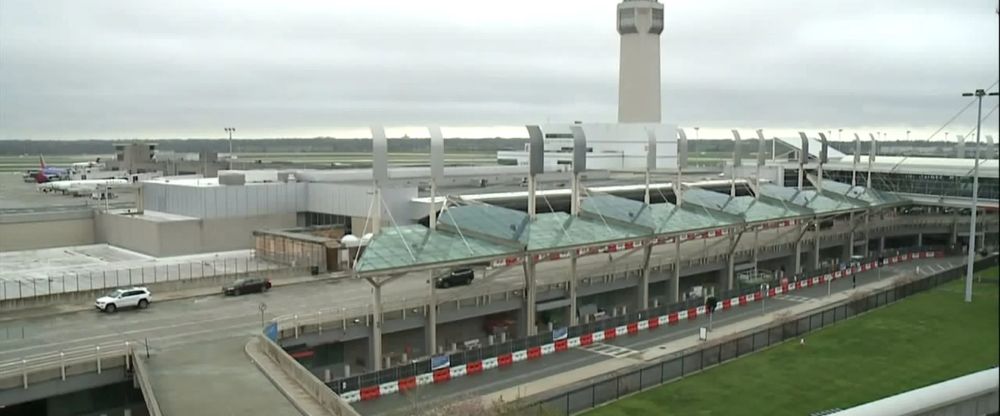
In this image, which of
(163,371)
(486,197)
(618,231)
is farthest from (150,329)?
(486,197)

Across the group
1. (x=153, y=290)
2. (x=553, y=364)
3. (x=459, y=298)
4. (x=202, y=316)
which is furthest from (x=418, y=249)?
(x=153, y=290)

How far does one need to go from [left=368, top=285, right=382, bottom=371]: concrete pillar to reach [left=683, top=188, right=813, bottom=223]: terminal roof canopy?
75.1 feet

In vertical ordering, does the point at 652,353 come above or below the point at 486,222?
below

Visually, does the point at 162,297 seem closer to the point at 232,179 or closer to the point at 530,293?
the point at 530,293

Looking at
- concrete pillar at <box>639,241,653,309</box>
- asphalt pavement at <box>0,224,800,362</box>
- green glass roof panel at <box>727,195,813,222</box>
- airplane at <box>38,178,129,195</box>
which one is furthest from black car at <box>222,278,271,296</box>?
airplane at <box>38,178,129,195</box>

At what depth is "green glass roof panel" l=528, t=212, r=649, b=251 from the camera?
33938 mm

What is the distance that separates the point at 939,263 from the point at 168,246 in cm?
5324

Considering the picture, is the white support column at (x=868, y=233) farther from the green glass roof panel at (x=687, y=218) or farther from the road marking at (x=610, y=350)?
the road marking at (x=610, y=350)

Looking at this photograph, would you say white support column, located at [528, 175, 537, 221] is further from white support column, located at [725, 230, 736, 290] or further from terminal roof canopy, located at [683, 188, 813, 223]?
white support column, located at [725, 230, 736, 290]

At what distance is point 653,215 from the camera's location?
135ft

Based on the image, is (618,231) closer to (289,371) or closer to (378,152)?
(378,152)

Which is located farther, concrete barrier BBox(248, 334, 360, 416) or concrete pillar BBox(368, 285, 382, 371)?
concrete pillar BBox(368, 285, 382, 371)

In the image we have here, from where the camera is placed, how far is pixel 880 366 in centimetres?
2981

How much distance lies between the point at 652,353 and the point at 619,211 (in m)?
9.51
